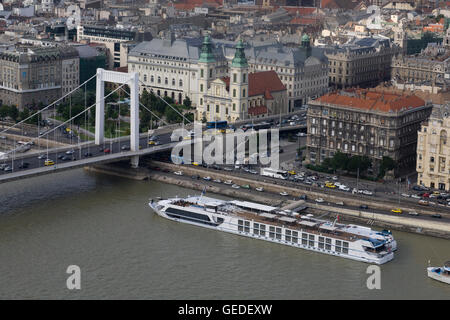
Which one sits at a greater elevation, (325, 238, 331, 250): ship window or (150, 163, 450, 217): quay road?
(150, 163, 450, 217): quay road

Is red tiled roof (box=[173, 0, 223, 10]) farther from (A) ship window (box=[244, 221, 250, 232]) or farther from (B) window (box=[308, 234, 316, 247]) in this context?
(B) window (box=[308, 234, 316, 247])

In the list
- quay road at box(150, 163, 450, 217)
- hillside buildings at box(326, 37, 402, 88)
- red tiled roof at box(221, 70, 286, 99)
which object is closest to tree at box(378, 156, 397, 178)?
quay road at box(150, 163, 450, 217)

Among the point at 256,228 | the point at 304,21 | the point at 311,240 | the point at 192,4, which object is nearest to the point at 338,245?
the point at 311,240

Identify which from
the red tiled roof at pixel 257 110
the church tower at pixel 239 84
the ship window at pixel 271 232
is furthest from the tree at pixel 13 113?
the ship window at pixel 271 232

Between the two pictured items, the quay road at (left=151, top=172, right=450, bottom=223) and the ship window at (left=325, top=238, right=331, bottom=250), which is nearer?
the ship window at (left=325, top=238, right=331, bottom=250)

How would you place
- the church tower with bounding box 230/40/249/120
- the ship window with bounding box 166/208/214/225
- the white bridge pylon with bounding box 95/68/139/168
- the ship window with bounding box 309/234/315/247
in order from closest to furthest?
1. the ship window with bounding box 309/234/315/247
2. the ship window with bounding box 166/208/214/225
3. the white bridge pylon with bounding box 95/68/139/168
4. the church tower with bounding box 230/40/249/120

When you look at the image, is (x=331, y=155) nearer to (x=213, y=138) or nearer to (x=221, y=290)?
(x=213, y=138)

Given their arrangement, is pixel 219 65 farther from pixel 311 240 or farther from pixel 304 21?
pixel 304 21

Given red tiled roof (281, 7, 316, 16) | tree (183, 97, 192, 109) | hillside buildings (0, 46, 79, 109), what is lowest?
tree (183, 97, 192, 109)
